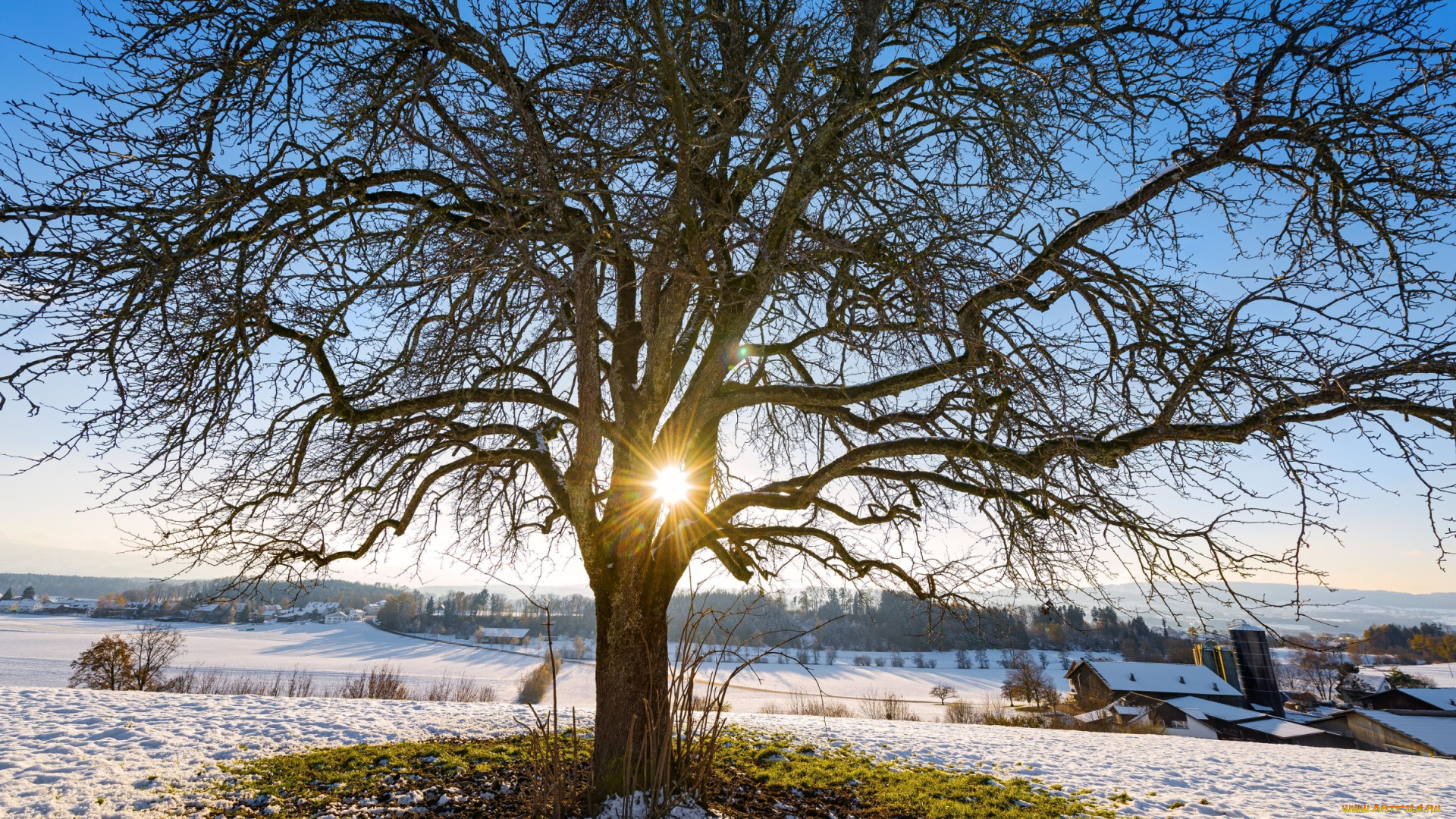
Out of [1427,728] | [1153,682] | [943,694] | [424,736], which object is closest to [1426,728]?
[1427,728]

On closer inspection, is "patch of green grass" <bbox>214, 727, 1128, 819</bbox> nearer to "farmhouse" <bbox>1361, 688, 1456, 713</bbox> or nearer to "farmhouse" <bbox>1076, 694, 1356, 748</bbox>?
"farmhouse" <bbox>1076, 694, 1356, 748</bbox>

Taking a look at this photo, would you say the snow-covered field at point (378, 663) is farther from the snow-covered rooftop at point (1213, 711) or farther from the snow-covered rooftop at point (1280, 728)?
the snow-covered rooftop at point (1280, 728)

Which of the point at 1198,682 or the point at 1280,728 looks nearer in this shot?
the point at 1280,728

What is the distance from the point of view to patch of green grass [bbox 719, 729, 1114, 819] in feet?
18.8

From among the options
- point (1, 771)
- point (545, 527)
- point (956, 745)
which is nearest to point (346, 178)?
point (545, 527)

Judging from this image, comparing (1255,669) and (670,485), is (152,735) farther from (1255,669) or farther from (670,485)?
(1255,669)

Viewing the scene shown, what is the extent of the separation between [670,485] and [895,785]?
4.48 m

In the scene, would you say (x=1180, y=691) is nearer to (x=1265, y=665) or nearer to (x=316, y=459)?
(x=1265, y=665)

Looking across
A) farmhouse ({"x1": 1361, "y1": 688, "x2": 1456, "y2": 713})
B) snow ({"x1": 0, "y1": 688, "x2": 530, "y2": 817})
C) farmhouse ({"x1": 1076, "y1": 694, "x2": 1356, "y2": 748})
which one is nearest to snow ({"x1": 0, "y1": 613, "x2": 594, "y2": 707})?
snow ({"x1": 0, "y1": 688, "x2": 530, "y2": 817})

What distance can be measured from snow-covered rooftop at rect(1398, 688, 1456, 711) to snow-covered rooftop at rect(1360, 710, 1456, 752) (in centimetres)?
660

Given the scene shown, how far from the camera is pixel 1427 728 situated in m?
24.2

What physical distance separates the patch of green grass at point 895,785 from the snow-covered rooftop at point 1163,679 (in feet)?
112

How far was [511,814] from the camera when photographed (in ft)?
14.5

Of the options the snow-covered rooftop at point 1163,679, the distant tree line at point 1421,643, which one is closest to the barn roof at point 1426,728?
the snow-covered rooftop at point 1163,679
